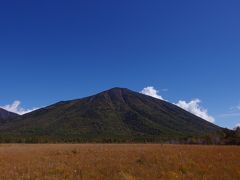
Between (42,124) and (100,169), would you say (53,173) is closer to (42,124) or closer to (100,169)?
(100,169)

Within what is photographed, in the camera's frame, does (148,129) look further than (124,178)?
Yes

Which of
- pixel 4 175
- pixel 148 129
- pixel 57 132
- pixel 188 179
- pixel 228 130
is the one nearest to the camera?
pixel 188 179

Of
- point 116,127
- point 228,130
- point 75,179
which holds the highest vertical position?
point 116,127

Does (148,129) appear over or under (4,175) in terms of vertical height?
over

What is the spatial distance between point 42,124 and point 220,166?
616 ft

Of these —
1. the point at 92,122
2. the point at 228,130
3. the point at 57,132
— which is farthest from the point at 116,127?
the point at 228,130

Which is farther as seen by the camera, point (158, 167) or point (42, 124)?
point (42, 124)

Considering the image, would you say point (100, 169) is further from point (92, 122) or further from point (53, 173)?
point (92, 122)

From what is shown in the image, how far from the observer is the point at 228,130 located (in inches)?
3580

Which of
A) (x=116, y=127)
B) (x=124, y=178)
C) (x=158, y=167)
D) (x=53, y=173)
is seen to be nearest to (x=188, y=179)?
(x=124, y=178)

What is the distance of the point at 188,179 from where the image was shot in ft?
37.5

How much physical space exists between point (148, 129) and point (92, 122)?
37100mm

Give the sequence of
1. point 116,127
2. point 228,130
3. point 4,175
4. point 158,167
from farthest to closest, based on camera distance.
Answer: point 116,127 → point 228,130 → point 158,167 → point 4,175

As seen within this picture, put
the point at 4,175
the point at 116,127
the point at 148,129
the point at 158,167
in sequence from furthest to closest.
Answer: the point at 116,127, the point at 148,129, the point at 158,167, the point at 4,175
